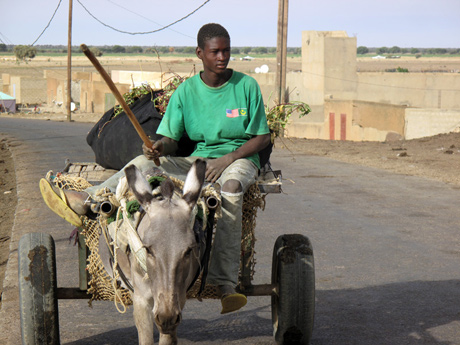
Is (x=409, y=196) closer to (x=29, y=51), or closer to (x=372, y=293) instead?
(x=372, y=293)

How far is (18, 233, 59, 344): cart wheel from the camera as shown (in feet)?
15.7

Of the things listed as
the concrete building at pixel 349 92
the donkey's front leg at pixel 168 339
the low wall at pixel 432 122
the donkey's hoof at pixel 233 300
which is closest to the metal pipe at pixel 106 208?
the donkey's front leg at pixel 168 339

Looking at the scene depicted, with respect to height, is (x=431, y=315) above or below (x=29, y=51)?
below

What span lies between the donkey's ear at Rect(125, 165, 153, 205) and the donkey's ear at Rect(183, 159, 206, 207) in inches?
8.2

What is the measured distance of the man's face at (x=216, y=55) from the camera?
211 inches

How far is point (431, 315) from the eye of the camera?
6133 mm

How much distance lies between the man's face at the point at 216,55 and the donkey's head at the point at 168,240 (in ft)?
5.43

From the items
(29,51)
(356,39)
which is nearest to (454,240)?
(356,39)

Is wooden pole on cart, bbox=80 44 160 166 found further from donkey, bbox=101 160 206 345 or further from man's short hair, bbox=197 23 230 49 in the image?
man's short hair, bbox=197 23 230 49

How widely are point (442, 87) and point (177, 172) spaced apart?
29.6 metres

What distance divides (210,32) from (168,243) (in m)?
2.29

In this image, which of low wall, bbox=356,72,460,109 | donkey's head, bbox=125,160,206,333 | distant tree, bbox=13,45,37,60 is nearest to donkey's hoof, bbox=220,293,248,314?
donkey's head, bbox=125,160,206,333

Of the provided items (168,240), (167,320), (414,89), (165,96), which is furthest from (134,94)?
(414,89)

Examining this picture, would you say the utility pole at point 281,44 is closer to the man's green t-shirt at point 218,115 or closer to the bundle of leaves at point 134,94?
the bundle of leaves at point 134,94
